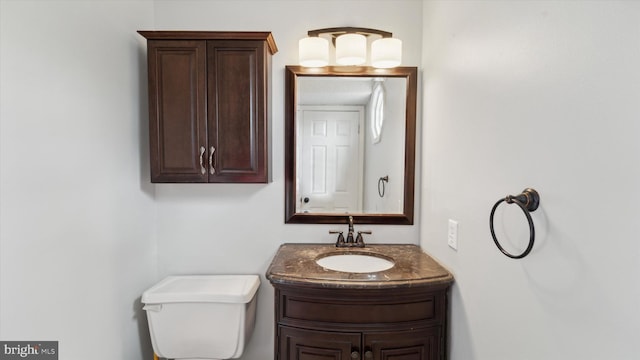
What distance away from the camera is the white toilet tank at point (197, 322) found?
155 centimetres

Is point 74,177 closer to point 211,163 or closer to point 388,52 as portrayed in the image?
point 211,163

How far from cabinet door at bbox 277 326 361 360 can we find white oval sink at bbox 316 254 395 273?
1.22 feet

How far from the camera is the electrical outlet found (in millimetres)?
1361

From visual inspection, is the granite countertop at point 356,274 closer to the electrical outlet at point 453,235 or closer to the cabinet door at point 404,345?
the electrical outlet at point 453,235

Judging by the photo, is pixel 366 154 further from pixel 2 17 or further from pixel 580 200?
pixel 2 17

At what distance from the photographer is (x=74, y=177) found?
127 centimetres

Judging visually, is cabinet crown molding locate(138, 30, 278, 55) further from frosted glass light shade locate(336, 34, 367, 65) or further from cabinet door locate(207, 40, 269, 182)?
frosted glass light shade locate(336, 34, 367, 65)

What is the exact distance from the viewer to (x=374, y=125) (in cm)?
186

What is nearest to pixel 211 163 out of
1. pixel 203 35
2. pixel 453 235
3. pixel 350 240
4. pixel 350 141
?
pixel 203 35

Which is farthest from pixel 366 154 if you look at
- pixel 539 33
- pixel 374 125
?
pixel 539 33

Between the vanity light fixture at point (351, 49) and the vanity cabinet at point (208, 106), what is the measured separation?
0.24 metres

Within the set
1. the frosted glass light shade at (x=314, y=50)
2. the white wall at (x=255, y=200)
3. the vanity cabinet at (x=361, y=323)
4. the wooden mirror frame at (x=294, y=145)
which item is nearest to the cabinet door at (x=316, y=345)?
the vanity cabinet at (x=361, y=323)

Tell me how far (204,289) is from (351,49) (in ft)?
5.07

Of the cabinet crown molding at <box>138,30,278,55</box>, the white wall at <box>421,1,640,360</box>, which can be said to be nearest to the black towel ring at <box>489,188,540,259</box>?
the white wall at <box>421,1,640,360</box>
